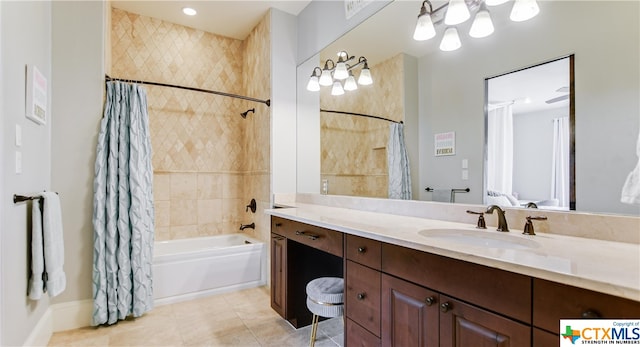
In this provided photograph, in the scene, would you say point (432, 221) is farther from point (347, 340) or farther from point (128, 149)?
point (128, 149)

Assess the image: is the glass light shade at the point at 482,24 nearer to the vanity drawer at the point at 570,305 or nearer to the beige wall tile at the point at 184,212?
the vanity drawer at the point at 570,305

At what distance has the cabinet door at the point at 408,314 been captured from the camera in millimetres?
1067

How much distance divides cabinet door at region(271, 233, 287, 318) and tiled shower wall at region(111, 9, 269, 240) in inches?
37.9

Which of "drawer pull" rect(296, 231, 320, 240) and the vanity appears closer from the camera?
the vanity

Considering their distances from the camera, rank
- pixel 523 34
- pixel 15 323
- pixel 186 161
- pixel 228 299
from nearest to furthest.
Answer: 1. pixel 523 34
2. pixel 15 323
3. pixel 228 299
4. pixel 186 161

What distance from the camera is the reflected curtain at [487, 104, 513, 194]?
1.49 metres

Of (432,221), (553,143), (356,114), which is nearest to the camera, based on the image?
(553,143)

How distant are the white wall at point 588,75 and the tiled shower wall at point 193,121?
6.27 ft

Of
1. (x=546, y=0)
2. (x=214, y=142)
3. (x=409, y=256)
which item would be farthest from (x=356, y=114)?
(x=214, y=142)

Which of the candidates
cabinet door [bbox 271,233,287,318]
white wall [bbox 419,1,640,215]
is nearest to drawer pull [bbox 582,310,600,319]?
white wall [bbox 419,1,640,215]

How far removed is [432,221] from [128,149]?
2284mm

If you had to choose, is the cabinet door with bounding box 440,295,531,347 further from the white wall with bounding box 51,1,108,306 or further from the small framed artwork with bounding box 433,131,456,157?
the white wall with bounding box 51,1,108,306

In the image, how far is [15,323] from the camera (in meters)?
1.54

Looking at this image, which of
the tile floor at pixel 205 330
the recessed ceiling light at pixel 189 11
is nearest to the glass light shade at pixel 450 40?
the tile floor at pixel 205 330
